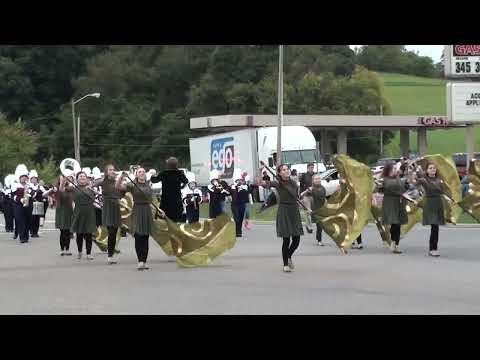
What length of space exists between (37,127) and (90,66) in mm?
7700

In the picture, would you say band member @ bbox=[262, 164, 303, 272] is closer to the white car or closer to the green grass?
the white car

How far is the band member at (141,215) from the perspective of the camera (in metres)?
14.9

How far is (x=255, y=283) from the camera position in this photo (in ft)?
42.1

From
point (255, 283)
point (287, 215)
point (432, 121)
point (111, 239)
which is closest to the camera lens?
point (255, 283)

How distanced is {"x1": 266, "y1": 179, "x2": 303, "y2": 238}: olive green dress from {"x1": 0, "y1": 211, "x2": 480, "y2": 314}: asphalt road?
65 centimetres

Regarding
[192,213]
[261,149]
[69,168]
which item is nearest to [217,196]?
[192,213]

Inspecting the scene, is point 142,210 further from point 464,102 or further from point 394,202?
point 464,102

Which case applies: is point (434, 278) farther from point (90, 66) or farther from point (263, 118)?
point (90, 66)

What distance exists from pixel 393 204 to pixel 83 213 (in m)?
5.67

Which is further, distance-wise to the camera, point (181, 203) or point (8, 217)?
point (8, 217)
